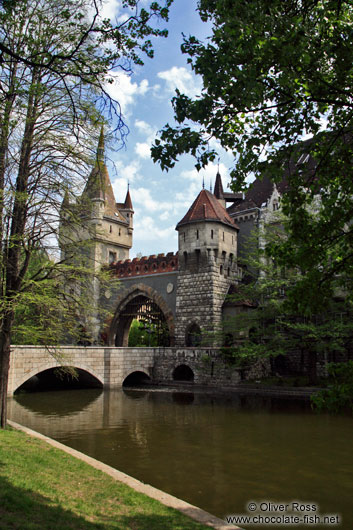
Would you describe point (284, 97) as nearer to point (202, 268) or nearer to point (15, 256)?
point (15, 256)

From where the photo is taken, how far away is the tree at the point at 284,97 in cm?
426

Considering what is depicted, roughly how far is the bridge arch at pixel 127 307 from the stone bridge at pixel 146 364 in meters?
3.73

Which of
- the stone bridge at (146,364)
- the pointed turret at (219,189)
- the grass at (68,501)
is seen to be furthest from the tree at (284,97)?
the pointed turret at (219,189)

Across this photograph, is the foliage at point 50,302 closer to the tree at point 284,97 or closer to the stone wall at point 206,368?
the tree at point 284,97

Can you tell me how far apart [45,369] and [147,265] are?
13.4 m

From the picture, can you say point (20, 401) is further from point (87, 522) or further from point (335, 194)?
point (335, 194)

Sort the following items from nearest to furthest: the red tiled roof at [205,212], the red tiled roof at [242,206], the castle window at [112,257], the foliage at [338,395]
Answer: the foliage at [338,395] < the red tiled roof at [205,212] < the red tiled roof at [242,206] < the castle window at [112,257]

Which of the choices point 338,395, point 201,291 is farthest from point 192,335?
point 338,395

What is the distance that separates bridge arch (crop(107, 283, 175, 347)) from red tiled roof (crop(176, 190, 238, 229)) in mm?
5498

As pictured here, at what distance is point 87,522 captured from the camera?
446 centimetres

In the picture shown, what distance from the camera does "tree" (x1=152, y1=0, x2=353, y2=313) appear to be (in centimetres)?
426

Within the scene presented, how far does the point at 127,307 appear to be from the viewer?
3422cm

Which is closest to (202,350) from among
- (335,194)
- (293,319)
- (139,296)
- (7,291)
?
(293,319)

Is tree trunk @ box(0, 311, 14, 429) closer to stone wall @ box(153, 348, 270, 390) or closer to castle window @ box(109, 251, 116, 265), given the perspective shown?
stone wall @ box(153, 348, 270, 390)
